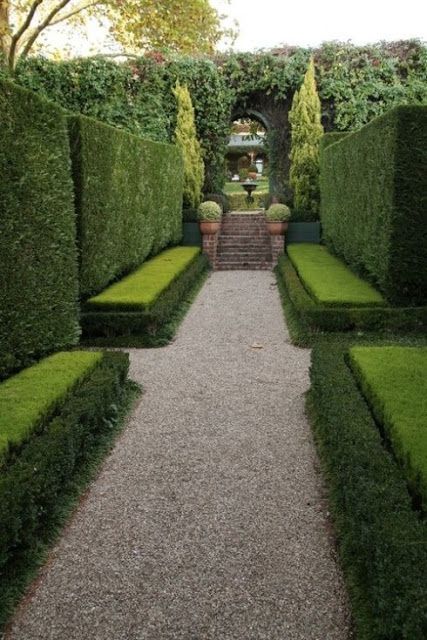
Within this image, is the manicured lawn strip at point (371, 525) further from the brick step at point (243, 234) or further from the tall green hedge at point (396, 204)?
the brick step at point (243, 234)

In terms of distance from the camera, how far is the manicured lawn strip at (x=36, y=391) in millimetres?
4129

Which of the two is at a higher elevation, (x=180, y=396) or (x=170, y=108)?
(x=170, y=108)

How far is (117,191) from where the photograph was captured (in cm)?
1038

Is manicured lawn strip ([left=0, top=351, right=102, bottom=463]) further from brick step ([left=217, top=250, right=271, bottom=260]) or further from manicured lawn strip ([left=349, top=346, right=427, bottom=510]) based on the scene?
brick step ([left=217, top=250, right=271, bottom=260])

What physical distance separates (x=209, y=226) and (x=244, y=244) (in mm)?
1355

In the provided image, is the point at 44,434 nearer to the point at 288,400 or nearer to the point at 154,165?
the point at 288,400

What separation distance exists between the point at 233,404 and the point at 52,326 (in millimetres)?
2158

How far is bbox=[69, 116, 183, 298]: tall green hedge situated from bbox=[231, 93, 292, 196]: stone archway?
6838 millimetres

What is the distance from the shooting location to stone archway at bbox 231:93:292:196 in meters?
20.9

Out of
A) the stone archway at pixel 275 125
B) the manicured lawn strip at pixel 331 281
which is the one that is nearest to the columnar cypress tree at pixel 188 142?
the stone archway at pixel 275 125

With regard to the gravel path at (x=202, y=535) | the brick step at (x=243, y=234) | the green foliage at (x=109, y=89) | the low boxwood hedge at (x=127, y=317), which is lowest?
the gravel path at (x=202, y=535)

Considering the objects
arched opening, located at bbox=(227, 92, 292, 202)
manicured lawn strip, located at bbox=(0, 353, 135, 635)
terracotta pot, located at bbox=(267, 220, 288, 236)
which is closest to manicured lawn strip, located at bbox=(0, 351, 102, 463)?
manicured lawn strip, located at bbox=(0, 353, 135, 635)

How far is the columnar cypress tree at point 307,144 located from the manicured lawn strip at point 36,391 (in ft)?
46.7

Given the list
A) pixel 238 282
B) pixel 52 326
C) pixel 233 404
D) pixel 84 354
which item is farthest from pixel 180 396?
pixel 238 282
